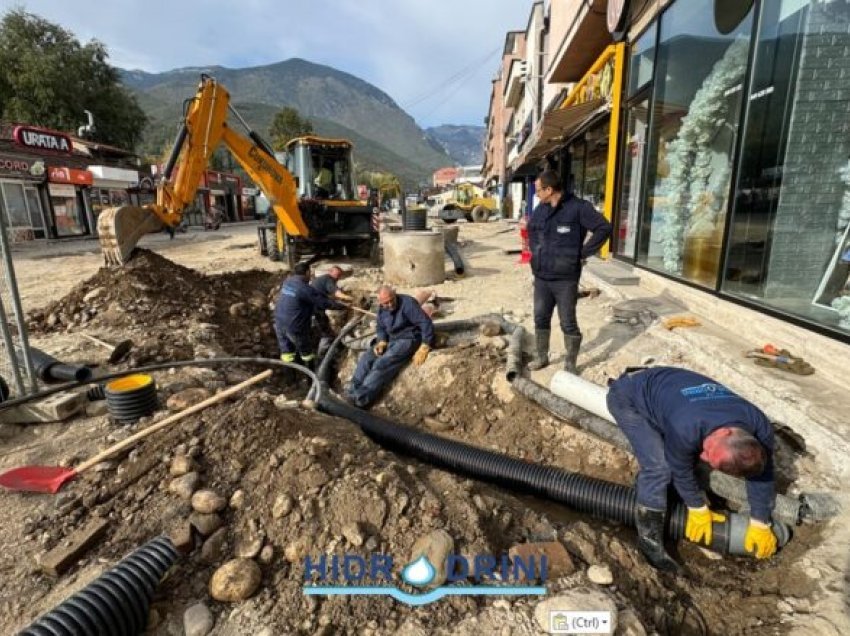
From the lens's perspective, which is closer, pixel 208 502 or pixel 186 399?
pixel 208 502

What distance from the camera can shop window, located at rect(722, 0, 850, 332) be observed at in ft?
12.6

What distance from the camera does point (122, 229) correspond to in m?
7.39

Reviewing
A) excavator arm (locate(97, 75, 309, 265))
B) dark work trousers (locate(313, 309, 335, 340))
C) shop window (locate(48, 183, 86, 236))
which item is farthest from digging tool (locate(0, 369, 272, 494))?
shop window (locate(48, 183, 86, 236))

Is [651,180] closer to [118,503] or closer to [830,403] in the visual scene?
[830,403]

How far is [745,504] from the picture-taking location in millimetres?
2818

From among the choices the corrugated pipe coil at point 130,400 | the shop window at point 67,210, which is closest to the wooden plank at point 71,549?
the corrugated pipe coil at point 130,400

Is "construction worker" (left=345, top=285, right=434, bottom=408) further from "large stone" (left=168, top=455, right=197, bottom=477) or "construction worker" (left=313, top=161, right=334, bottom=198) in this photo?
"construction worker" (left=313, top=161, right=334, bottom=198)

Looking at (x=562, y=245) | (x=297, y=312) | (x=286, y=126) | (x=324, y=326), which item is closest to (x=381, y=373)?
(x=297, y=312)

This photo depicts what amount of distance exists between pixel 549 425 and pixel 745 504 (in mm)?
1510

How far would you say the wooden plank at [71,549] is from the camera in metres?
2.23

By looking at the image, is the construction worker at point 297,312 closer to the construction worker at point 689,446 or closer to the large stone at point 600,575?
the construction worker at point 689,446

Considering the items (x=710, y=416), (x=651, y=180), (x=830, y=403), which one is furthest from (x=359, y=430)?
(x=651, y=180)

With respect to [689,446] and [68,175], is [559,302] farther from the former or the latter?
[68,175]

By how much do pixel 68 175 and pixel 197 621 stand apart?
24.4 m
